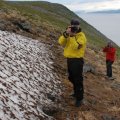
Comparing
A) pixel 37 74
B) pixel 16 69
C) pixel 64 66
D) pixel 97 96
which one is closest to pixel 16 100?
pixel 16 69

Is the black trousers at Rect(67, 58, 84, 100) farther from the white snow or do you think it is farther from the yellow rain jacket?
the white snow

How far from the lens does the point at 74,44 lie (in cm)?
1438

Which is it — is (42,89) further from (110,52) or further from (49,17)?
(49,17)

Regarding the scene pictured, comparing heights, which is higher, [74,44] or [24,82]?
[74,44]

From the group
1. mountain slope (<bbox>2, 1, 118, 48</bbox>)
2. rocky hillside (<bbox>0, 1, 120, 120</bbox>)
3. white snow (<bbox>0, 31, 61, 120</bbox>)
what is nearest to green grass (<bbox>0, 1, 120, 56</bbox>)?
mountain slope (<bbox>2, 1, 118, 48</bbox>)

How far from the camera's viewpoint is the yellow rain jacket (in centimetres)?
1441

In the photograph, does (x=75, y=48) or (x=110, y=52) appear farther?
(x=110, y=52)

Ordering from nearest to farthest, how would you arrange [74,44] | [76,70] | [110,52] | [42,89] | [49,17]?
[74,44]
[76,70]
[42,89]
[110,52]
[49,17]

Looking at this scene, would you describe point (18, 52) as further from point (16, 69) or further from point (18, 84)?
point (18, 84)

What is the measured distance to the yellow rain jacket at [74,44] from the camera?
14414 mm

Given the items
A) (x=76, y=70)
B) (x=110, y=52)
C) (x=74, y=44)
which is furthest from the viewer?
(x=110, y=52)

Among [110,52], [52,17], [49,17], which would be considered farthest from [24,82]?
[52,17]

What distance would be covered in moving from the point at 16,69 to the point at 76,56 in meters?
2.48

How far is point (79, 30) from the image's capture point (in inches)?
577
